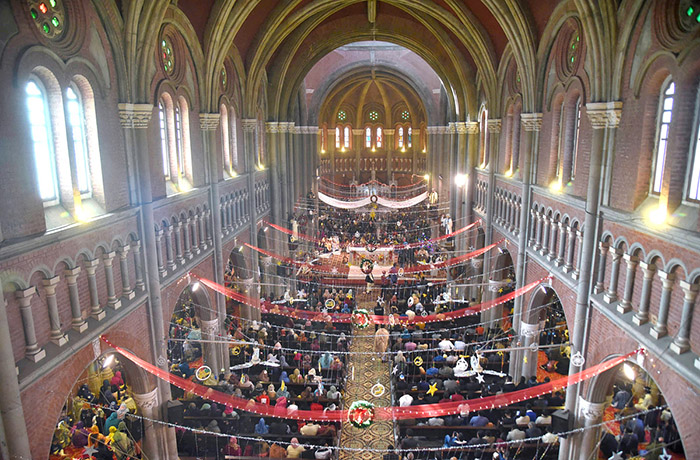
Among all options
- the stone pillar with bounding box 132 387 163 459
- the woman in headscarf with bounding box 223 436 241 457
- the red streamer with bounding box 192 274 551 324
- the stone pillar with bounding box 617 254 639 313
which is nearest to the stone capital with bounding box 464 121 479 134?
the red streamer with bounding box 192 274 551 324

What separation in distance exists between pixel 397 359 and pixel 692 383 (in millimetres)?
10687

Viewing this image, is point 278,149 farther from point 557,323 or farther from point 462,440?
point 462,440

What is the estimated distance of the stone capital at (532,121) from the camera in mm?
16453

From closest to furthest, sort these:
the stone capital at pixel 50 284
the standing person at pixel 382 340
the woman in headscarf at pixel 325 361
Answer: the stone capital at pixel 50 284, the woman in headscarf at pixel 325 361, the standing person at pixel 382 340

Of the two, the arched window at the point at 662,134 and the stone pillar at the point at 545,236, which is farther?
the stone pillar at the point at 545,236

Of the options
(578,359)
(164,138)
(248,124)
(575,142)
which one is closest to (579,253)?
(578,359)

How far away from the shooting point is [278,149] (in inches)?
1088

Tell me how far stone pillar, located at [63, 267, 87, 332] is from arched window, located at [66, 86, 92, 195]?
2005mm

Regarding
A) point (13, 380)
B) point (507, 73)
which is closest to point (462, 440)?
point (13, 380)

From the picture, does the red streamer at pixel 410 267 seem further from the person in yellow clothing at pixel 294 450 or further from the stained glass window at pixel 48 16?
the stained glass window at pixel 48 16

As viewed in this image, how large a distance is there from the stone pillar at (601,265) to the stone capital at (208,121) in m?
13.1

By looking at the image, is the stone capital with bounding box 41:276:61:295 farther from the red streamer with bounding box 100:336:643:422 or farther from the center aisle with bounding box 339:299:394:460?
the center aisle with bounding box 339:299:394:460

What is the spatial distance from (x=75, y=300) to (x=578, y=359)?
39.9ft

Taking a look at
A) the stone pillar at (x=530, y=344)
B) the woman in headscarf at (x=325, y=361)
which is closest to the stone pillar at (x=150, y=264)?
the woman in headscarf at (x=325, y=361)
